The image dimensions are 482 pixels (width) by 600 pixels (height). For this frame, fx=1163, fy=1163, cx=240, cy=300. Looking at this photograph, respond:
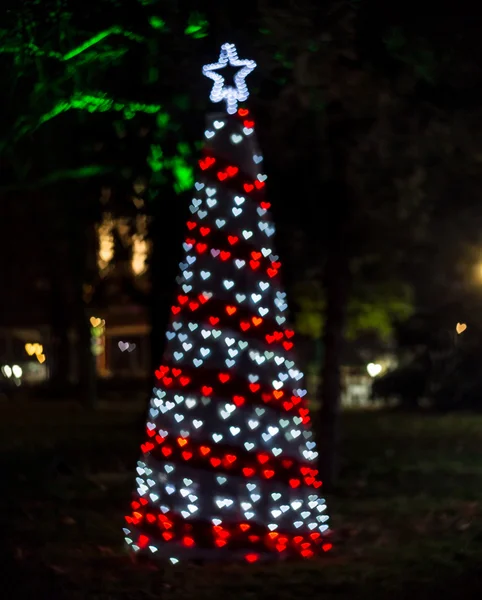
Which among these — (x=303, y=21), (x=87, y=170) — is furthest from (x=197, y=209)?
(x=87, y=170)

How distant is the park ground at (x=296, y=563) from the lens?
8078 mm

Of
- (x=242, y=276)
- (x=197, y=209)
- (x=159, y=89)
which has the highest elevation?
(x=159, y=89)

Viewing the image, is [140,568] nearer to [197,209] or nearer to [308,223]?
[197,209]

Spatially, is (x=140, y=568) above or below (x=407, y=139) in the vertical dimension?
below

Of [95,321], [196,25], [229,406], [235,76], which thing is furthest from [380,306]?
[95,321]

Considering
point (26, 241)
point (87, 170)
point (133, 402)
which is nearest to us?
point (87, 170)

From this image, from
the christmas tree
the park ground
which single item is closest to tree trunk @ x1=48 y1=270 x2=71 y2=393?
the park ground

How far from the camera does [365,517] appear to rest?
1159 centimetres

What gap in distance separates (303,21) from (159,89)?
7.98ft

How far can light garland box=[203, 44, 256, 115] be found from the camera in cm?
963

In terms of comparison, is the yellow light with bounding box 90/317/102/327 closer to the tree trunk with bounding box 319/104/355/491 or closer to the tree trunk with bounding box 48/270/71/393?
the tree trunk with bounding box 48/270/71/393

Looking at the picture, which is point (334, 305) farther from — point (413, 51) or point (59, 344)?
point (59, 344)

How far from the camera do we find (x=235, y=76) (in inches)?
381

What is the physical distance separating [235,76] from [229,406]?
9.05 ft
